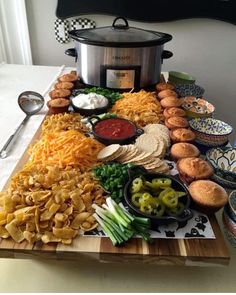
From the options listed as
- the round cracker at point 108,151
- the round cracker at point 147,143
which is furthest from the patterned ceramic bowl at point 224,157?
the round cracker at point 108,151

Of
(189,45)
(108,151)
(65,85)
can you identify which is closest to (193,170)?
(108,151)

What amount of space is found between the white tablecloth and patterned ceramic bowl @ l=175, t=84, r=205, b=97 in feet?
1.93

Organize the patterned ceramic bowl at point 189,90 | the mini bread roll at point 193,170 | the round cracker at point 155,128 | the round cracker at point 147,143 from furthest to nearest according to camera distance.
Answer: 1. the patterned ceramic bowl at point 189,90
2. the round cracker at point 155,128
3. the round cracker at point 147,143
4. the mini bread roll at point 193,170

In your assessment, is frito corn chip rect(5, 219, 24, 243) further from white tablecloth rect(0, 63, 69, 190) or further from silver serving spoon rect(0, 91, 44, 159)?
silver serving spoon rect(0, 91, 44, 159)

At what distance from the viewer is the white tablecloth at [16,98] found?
0.87m

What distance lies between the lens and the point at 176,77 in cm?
143

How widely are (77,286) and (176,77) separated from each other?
1.11 m

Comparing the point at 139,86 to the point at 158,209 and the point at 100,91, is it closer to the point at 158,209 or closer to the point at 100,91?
the point at 100,91

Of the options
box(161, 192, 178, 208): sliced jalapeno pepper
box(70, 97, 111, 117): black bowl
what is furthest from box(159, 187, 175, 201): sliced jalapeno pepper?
box(70, 97, 111, 117): black bowl

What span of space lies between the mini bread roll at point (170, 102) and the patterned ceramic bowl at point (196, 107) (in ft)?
0.13

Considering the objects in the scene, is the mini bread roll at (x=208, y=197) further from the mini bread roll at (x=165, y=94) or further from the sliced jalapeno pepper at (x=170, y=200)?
the mini bread roll at (x=165, y=94)

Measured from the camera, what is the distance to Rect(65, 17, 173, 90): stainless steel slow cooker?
1.15 m

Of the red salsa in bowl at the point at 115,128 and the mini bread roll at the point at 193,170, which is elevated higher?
the mini bread roll at the point at 193,170

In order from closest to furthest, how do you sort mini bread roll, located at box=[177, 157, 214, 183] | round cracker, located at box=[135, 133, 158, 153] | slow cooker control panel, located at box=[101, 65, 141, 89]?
mini bread roll, located at box=[177, 157, 214, 183] → round cracker, located at box=[135, 133, 158, 153] → slow cooker control panel, located at box=[101, 65, 141, 89]
